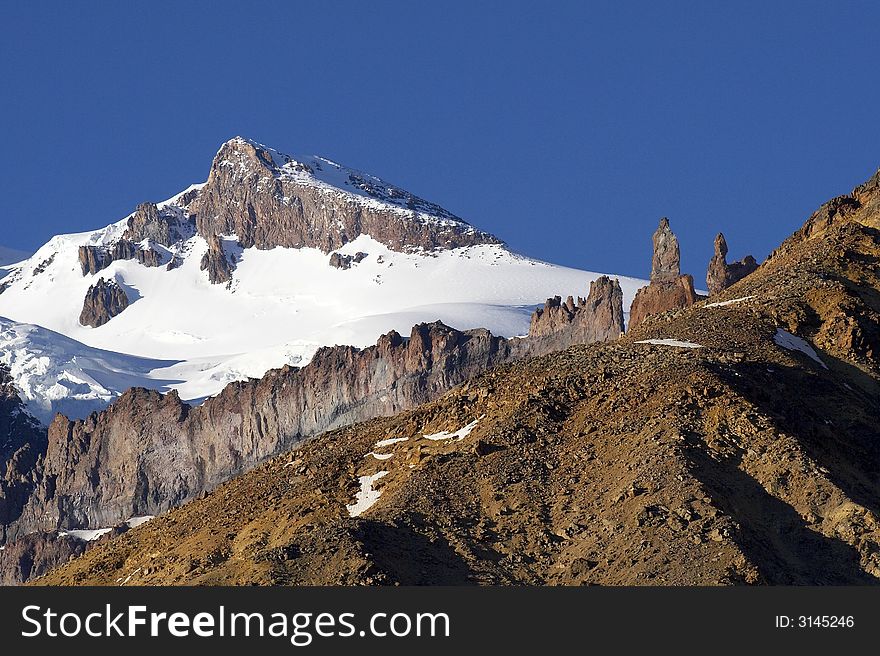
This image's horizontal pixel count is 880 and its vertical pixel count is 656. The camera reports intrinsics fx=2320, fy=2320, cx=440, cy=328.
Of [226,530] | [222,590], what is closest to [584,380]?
[226,530]

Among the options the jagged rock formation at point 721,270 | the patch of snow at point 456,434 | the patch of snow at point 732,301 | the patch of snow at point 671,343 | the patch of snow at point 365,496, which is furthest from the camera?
the jagged rock formation at point 721,270

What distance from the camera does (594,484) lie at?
273ft

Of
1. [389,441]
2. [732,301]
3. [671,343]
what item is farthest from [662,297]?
[389,441]

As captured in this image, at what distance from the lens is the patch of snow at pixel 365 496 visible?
8475 cm

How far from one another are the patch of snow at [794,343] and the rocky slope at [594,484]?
134mm

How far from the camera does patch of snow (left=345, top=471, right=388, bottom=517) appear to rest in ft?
278

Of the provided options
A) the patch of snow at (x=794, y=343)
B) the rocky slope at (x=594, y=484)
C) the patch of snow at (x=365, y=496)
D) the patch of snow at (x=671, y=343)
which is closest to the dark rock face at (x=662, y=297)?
the patch of snow at (x=794, y=343)

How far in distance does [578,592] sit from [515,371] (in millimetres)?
31346

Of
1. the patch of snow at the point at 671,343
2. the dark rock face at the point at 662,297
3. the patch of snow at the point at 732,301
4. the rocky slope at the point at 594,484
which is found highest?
the dark rock face at the point at 662,297

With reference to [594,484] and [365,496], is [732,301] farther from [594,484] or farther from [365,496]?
[365,496]

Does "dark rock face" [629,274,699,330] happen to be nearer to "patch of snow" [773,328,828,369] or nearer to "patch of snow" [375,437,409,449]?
"patch of snow" [773,328,828,369]

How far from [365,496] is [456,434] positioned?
19.9ft

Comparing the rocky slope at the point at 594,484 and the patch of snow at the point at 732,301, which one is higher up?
the patch of snow at the point at 732,301

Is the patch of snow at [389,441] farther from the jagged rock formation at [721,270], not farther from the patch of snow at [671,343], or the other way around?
the jagged rock formation at [721,270]
